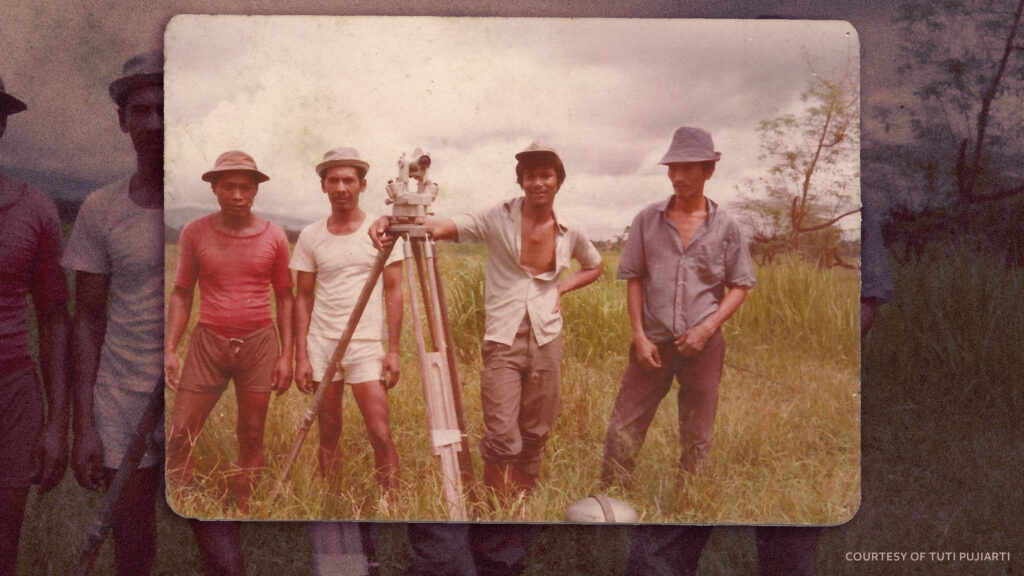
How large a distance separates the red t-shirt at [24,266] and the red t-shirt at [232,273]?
1.75 feet

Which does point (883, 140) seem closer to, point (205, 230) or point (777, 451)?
point (777, 451)

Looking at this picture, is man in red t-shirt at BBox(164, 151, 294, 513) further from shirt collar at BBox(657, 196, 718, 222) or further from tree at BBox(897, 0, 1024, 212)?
tree at BBox(897, 0, 1024, 212)

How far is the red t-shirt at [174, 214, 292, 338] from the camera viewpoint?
2.72 metres

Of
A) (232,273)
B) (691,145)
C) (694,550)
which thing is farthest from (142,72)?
(694,550)

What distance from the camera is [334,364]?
2.70 metres

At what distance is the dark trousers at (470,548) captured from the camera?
283 centimetres

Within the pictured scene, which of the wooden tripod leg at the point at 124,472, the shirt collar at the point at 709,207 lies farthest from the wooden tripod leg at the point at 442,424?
the wooden tripod leg at the point at 124,472

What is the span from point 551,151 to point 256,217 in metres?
1.03

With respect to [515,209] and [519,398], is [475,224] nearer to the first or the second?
[515,209]

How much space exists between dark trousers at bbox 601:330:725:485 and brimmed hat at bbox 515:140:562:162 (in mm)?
714

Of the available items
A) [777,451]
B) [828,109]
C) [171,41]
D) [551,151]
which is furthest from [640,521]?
[171,41]

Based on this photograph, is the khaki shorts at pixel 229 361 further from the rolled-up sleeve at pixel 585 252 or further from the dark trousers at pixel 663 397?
the dark trousers at pixel 663 397

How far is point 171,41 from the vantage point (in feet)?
8.82

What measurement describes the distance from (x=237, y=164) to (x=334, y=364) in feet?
2.47
